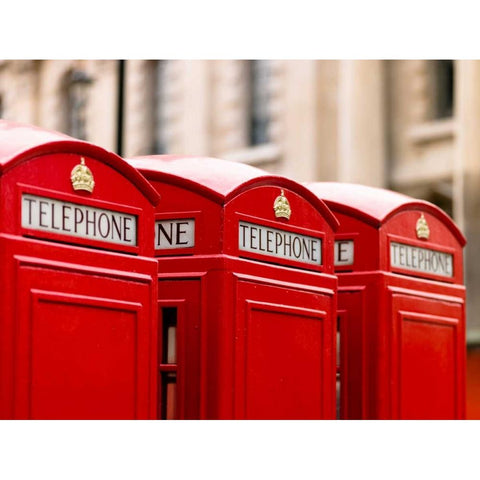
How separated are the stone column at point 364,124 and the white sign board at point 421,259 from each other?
37.5 ft

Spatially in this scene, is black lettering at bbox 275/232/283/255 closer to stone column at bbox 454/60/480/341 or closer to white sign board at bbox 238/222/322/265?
white sign board at bbox 238/222/322/265

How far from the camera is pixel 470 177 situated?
1734cm

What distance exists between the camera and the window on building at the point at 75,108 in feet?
75.5

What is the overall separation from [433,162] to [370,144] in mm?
1001

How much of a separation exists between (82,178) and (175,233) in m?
0.96

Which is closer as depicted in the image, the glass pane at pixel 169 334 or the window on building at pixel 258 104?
the glass pane at pixel 169 334

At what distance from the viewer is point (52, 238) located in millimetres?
5586

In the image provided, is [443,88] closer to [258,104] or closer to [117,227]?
[258,104]

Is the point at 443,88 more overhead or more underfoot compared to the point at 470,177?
more overhead

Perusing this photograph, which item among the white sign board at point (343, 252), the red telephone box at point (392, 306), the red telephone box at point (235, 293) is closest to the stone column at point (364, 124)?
the red telephone box at point (392, 306)

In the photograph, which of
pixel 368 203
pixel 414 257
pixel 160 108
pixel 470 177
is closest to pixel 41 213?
pixel 368 203

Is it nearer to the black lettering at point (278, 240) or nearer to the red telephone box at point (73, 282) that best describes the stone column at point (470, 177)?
the black lettering at point (278, 240)

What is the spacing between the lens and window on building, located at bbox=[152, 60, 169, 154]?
2250 cm
